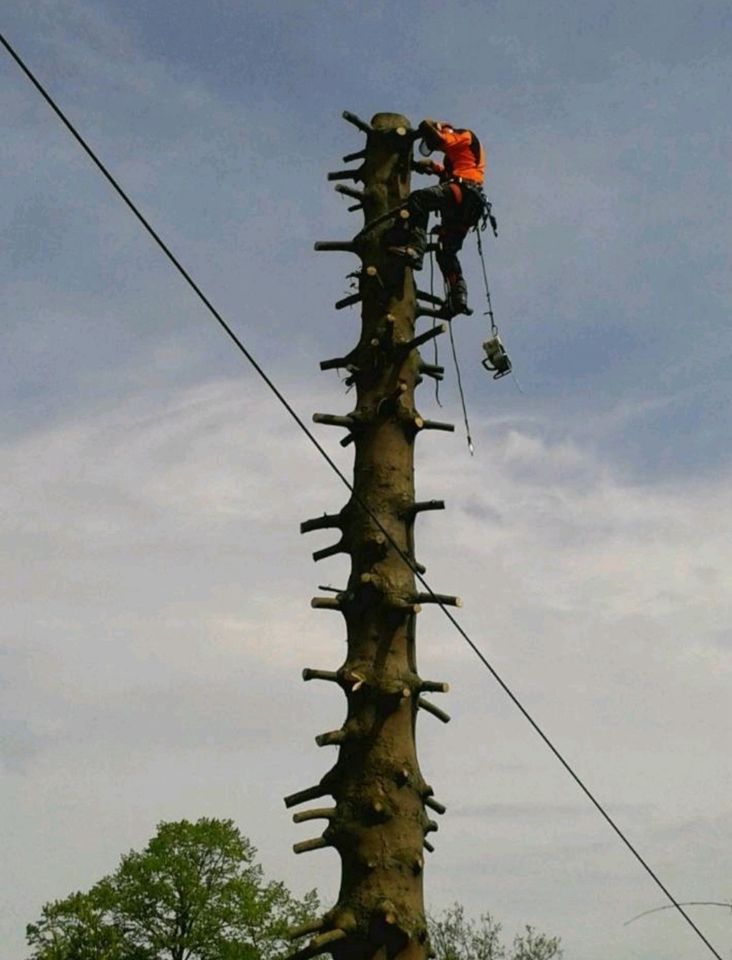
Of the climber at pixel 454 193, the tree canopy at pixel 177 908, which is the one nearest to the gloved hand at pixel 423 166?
the climber at pixel 454 193

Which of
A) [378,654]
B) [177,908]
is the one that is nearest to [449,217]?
[378,654]

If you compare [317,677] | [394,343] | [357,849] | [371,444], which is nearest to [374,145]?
[394,343]

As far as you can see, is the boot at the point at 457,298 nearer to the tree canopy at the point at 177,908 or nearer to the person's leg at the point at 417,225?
the person's leg at the point at 417,225

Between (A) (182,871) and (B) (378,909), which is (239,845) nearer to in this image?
(A) (182,871)

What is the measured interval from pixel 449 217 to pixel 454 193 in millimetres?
179

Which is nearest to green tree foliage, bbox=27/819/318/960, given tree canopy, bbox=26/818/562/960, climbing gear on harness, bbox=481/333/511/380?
tree canopy, bbox=26/818/562/960

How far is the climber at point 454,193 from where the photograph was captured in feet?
26.2

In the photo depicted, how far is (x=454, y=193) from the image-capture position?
799cm

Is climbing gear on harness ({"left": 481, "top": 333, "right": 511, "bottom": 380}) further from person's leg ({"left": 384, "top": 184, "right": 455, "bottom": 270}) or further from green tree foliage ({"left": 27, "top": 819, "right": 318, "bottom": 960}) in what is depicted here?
green tree foliage ({"left": 27, "top": 819, "right": 318, "bottom": 960})

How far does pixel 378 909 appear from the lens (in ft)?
19.2

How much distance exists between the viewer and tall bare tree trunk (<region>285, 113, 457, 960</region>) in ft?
19.5

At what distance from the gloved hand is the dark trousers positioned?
24 centimetres

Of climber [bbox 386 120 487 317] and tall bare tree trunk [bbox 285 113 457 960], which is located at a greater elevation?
climber [bbox 386 120 487 317]

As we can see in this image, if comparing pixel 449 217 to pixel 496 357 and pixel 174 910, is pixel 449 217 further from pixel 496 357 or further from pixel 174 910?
pixel 174 910
